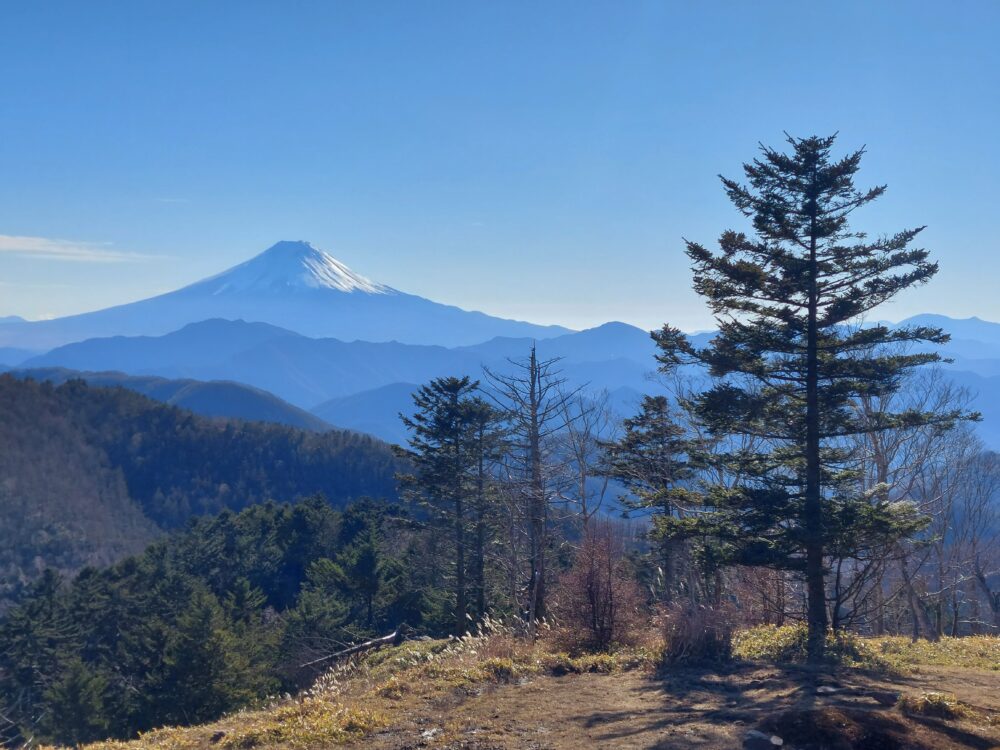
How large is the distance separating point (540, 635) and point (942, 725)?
5031mm

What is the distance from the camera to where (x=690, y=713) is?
621 centimetres

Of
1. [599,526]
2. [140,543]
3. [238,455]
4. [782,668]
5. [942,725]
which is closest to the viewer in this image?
[942,725]

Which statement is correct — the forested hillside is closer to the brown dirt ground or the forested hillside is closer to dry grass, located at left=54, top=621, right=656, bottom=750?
dry grass, located at left=54, top=621, right=656, bottom=750

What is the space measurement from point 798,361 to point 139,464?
333ft

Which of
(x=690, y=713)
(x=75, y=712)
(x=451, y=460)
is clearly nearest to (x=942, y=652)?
(x=690, y=713)

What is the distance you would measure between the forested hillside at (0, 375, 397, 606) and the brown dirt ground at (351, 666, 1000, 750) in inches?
3175

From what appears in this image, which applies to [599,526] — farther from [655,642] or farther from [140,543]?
[140,543]

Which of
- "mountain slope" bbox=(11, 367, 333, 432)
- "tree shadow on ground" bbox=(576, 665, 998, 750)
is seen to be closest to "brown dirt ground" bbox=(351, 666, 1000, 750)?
"tree shadow on ground" bbox=(576, 665, 998, 750)

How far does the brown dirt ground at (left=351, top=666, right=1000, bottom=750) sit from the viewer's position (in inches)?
213

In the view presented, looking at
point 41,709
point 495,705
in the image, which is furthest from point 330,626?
point 495,705

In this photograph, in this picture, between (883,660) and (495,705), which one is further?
(883,660)

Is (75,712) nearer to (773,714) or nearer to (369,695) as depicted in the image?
(369,695)

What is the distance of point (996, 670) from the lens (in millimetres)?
8398

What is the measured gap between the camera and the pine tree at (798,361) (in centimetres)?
954
